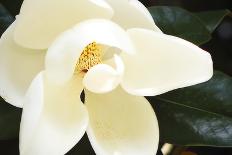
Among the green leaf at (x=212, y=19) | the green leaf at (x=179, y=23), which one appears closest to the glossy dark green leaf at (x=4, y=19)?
the green leaf at (x=179, y=23)

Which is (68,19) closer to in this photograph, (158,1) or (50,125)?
(50,125)

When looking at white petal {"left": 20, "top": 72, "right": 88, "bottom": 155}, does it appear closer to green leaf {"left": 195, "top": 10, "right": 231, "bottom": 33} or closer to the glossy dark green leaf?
the glossy dark green leaf

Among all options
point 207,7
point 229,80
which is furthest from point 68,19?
point 207,7

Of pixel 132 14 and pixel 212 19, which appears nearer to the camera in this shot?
pixel 132 14

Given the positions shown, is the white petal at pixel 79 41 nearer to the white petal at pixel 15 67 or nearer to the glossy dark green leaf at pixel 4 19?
the white petal at pixel 15 67

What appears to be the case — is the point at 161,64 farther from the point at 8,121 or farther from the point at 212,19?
the point at 212,19

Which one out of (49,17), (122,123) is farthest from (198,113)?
(49,17)

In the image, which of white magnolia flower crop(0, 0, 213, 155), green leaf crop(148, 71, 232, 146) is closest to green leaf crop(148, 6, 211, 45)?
green leaf crop(148, 71, 232, 146)
